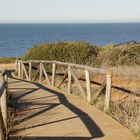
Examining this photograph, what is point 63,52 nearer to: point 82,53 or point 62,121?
point 82,53

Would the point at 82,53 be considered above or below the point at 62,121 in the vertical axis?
below

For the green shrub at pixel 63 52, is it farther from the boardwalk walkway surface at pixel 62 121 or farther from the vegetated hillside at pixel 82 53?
the boardwalk walkway surface at pixel 62 121

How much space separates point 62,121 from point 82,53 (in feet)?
59.5

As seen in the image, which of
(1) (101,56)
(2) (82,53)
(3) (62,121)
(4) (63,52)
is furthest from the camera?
(4) (63,52)

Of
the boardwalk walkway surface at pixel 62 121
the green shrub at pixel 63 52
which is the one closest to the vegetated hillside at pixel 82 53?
the green shrub at pixel 63 52

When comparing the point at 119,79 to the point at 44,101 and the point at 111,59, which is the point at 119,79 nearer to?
the point at 44,101

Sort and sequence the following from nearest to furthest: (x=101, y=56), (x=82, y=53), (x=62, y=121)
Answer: (x=62, y=121)
(x=101, y=56)
(x=82, y=53)

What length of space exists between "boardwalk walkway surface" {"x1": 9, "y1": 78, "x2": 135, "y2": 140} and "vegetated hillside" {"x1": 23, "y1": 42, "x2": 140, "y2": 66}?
12168 millimetres

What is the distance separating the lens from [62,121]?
10969 millimetres

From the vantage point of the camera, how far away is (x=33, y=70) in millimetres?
27062

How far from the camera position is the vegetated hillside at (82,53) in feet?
88.9

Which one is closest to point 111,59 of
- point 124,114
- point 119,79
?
point 119,79

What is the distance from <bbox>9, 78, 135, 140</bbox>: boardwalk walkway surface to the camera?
955cm

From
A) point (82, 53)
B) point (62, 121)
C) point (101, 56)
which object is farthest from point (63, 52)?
point (62, 121)
